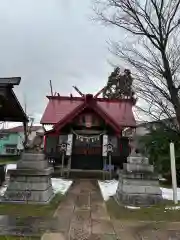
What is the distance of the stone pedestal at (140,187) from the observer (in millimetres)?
9039

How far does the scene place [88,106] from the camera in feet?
60.6

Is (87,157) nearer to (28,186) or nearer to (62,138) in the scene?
(62,138)

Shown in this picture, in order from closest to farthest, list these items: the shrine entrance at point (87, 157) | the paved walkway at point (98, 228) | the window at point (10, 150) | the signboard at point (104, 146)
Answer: the paved walkway at point (98, 228) < the signboard at point (104, 146) < the shrine entrance at point (87, 157) < the window at point (10, 150)

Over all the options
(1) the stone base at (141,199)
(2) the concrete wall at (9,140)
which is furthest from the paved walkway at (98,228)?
(2) the concrete wall at (9,140)

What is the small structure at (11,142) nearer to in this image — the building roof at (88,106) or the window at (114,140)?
the building roof at (88,106)

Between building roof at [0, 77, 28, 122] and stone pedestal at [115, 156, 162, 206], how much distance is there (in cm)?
Result: 457

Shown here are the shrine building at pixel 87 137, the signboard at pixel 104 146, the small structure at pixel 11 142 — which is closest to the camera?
the signboard at pixel 104 146

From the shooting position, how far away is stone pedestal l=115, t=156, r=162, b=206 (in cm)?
904

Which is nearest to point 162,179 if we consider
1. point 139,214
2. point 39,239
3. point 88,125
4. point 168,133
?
point 168,133

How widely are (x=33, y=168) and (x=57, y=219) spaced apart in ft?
8.76

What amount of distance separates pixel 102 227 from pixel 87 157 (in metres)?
13.3

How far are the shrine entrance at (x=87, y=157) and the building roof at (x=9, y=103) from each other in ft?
23.7

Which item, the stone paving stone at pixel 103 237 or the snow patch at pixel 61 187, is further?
the snow patch at pixel 61 187

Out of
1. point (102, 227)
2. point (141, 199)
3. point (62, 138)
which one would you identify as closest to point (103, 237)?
point (102, 227)
